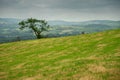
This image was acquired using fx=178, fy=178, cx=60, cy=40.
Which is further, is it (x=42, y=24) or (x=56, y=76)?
(x=42, y=24)

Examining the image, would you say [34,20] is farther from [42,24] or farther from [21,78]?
[21,78]

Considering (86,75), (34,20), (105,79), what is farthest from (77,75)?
(34,20)

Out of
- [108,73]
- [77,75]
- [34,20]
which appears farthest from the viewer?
[34,20]

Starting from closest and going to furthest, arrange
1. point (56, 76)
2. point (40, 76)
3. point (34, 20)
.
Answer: point (56, 76)
point (40, 76)
point (34, 20)

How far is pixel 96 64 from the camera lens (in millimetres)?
24938

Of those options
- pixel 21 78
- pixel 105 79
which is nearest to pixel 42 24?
pixel 21 78

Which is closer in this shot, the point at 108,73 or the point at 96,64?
the point at 108,73

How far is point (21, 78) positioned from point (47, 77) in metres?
4.87

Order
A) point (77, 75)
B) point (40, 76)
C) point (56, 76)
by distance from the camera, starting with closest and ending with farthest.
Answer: point (77, 75) < point (56, 76) < point (40, 76)

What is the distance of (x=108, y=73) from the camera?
20562mm

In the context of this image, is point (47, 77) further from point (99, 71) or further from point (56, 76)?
point (99, 71)

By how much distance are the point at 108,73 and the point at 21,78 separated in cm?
1316

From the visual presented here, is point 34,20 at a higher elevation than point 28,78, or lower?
higher

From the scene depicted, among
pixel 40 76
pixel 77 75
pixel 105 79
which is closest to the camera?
pixel 105 79
